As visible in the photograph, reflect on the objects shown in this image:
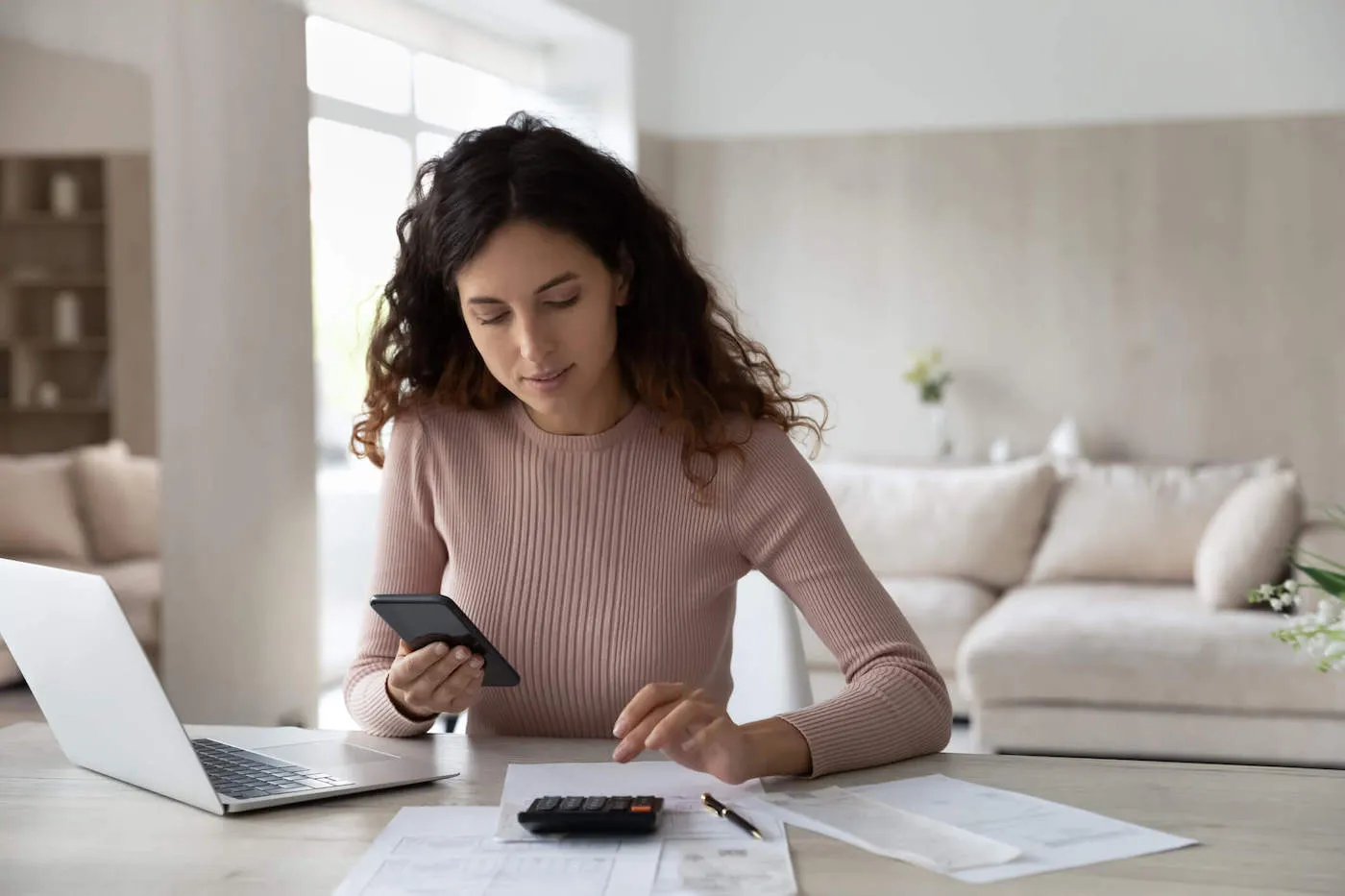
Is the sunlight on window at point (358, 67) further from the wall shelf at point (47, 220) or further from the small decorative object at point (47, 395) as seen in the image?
the small decorative object at point (47, 395)

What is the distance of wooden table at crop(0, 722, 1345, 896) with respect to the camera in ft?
3.58

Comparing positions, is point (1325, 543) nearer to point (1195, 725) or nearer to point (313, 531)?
point (1195, 725)

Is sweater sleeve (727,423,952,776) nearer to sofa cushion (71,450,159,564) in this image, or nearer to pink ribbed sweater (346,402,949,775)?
pink ribbed sweater (346,402,949,775)

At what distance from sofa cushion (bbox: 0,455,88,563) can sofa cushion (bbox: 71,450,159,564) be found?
41 mm

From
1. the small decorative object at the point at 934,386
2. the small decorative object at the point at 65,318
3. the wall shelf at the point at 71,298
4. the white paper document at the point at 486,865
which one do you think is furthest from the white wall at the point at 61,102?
the small decorative object at the point at 934,386

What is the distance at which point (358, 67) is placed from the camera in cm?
502

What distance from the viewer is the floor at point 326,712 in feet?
7.76

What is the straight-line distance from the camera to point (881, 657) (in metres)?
1.59

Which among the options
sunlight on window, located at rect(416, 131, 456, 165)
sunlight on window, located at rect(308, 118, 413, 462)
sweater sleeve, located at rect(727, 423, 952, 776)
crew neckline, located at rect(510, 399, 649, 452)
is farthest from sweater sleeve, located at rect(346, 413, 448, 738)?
sunlight on window, located at rect(416, 131, 456, 165)

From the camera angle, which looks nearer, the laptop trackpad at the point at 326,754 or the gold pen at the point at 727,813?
the gold pen at the point at 727,813

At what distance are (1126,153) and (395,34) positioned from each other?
2.81 meters

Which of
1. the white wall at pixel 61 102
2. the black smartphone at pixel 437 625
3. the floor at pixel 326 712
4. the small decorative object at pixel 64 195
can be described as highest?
the white wall at pixel 61 102

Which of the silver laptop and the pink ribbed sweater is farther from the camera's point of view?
the pink ribbed sweater

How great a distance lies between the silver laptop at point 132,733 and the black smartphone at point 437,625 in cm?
11
